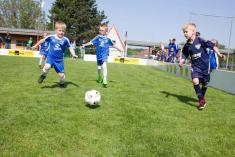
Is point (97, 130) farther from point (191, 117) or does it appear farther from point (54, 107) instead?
point (191, 117)

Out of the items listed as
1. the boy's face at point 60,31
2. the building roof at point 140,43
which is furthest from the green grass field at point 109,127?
the building roof at point 140,43

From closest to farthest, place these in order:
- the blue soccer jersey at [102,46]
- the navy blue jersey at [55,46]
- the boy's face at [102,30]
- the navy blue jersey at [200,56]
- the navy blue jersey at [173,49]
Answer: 1. the navy blue jersey at [200,56]
2. the navy blue jersey at [55,46]
3. the boy's face at [102,30]
4. the blue soccer jersey at [102,46]
5. the navy blue jersey at [173,49]

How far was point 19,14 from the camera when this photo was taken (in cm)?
7756

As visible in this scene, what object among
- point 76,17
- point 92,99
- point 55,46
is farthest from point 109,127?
point 76,17

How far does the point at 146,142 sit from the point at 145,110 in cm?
218

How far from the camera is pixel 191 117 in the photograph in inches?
251

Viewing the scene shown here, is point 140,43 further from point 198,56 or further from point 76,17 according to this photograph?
point 198,56

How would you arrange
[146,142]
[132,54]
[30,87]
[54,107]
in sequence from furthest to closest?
[132,54]
[30,87]
[54,107]
[146,142]

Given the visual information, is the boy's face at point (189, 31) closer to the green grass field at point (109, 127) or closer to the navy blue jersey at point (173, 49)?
the green grass field at point (109, 127)

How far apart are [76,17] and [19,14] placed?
25.4 m

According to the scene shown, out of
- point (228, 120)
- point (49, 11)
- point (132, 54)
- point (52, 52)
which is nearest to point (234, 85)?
point (228, 120)

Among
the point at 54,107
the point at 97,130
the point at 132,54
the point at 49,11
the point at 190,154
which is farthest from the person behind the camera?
the point at 49,11

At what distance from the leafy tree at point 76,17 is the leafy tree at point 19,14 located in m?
18.7

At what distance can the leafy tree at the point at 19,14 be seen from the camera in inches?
3017
